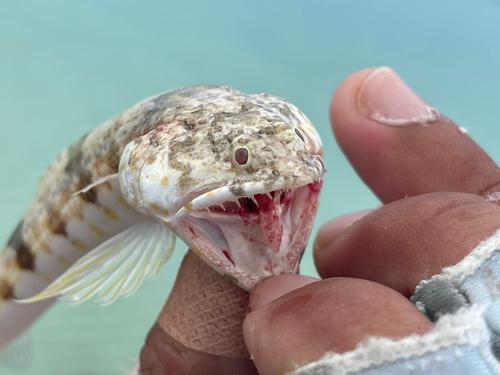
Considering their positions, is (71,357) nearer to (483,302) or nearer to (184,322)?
(184,322)

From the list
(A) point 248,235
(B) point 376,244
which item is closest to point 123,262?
(A) point 248,235

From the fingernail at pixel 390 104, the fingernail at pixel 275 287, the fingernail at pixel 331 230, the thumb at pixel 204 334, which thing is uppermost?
the fingernail at pixel 390 104

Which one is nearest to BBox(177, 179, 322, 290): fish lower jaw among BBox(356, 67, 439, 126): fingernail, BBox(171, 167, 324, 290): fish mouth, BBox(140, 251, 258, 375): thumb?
BBox(171, 167, 324, 290): fish mouth

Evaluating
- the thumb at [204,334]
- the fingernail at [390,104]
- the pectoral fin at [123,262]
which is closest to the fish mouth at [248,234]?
the thumb at [204,334]

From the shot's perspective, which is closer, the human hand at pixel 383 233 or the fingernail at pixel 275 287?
the human hand at pixel 383 233

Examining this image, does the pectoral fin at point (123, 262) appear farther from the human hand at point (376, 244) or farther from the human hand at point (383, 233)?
the human hand at point (383, 233)

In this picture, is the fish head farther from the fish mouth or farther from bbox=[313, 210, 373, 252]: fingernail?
bbox=[313, 210, 373, 252]: fingernail

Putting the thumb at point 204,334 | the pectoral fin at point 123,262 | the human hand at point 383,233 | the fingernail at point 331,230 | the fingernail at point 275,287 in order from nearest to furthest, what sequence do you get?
the human hand at point 383,233
the fingernail at point 275,287
the thumb at point 204,334
the fingernail at point 331,230
the pectoral fin at point 123,262
